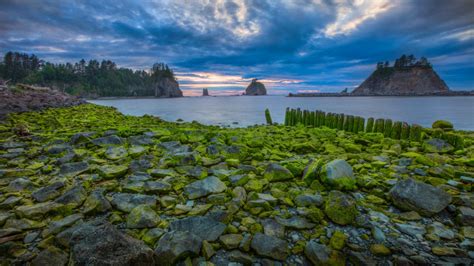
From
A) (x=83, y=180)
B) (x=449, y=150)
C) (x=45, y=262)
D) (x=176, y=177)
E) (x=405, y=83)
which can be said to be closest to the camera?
(x=45, y=262)

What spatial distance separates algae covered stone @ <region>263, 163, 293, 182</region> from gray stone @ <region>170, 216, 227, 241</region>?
160 centimetres

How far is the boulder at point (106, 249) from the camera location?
2.02 meters

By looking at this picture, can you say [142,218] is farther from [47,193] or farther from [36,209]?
[47,193]

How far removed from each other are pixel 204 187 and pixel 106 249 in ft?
5.80

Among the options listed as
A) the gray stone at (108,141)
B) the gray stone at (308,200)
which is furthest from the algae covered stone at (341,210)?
the gray stone at (108,141)

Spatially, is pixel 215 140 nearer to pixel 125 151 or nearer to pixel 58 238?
pixel 125 151

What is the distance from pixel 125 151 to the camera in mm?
A: 5441

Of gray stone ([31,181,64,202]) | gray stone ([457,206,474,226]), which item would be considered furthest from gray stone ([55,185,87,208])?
gray stone ([457,206,474,226])

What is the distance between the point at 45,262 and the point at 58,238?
1.10ft

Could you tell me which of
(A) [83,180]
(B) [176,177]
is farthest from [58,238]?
(B) [176,177]

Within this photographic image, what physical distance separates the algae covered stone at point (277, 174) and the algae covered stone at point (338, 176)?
0.58 metres

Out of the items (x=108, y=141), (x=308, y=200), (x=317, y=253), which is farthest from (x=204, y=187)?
(x=108, y=141)

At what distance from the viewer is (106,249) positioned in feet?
6.85

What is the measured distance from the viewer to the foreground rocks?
237 cm
